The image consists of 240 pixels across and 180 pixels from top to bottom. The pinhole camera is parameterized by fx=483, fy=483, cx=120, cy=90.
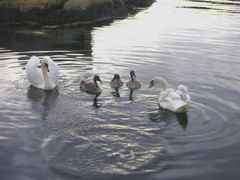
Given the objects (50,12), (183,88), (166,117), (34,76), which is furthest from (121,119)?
(50,12)

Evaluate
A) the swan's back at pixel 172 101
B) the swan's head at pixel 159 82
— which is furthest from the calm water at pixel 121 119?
the swan's head at pixel 159 82

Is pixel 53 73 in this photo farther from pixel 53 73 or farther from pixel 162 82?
pixel 162 82

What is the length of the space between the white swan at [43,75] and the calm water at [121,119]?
0.83 feet

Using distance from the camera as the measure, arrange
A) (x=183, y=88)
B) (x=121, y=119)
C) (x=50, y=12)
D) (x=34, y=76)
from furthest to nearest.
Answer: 1. (x=50, y=12)
2. (x=34, y=76)
3. (x=183, y=88)
4. (x=121, y=119)

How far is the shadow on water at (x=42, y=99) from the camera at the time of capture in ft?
35.8

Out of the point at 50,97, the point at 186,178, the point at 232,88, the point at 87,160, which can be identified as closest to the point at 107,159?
the point at 87,160

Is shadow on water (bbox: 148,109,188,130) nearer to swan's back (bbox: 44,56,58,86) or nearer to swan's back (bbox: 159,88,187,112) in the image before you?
swan's back (bbox: 159,88,187,112)

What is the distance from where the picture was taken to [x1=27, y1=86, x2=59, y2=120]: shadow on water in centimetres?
1090

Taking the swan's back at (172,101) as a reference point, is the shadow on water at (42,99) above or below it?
below

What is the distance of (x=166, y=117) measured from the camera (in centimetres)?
1074

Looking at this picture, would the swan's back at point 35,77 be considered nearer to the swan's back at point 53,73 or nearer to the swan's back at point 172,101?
the swan's back at point 53,73

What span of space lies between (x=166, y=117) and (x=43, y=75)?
392cm

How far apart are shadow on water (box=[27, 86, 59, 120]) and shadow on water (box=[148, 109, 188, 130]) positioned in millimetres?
2327

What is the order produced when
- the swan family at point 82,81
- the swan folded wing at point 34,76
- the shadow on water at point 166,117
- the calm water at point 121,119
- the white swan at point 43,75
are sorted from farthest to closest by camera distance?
the swan folded wing at point 34,76, the white swan at point 43,75, the swan family at point 82,81, the shadow on water at point 166,117, the calm water at point 121,119
